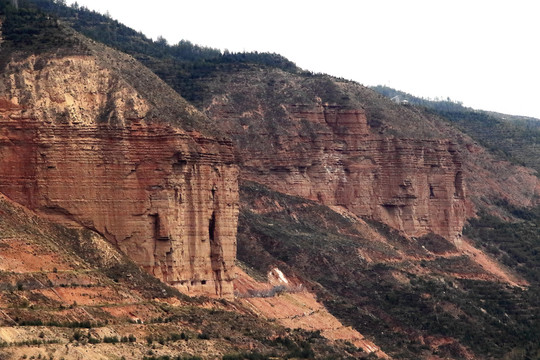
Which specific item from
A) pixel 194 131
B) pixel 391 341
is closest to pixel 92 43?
pixel 194 131

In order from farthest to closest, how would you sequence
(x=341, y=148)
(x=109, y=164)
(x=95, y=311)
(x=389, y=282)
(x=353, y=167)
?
(x=341, y=148), (x=353, y=167), (x=389, y=282), (x=109, y=164), (x=95, y=311)

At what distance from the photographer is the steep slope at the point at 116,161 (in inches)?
3354

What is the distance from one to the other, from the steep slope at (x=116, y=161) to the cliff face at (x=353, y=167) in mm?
42014

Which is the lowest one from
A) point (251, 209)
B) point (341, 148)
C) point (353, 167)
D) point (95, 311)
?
point (251, 209)

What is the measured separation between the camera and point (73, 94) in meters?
87.6

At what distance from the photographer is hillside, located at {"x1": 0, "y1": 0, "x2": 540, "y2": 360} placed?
278ft

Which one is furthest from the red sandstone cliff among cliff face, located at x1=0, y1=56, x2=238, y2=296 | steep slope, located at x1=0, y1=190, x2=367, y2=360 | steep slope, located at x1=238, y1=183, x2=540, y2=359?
steep slope, located at x1=0, y1=190, x2=367, y2=360

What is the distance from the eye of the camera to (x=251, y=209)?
125 meters

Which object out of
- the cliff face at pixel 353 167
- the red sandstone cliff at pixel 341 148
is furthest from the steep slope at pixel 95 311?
the red sandstone cliff at pixel 341 148

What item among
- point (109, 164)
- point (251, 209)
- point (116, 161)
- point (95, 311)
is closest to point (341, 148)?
point (251, 209)

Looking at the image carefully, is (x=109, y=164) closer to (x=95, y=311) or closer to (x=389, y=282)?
(x=95, y=311)

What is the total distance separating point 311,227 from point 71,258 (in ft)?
151

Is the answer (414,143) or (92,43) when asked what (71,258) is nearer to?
(92,43)

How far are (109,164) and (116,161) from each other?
0.43 m
